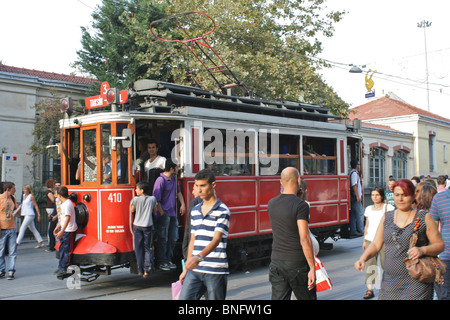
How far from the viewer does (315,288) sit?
4750 millimetres

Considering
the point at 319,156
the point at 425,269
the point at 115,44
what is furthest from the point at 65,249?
the point at 115,44

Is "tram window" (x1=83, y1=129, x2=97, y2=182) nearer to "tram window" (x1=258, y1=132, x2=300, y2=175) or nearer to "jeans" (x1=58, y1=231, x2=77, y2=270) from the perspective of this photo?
"jeans" (x1=58, y1=231, x2=77, y2=270)

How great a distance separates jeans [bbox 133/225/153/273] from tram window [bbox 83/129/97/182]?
50.1 inches

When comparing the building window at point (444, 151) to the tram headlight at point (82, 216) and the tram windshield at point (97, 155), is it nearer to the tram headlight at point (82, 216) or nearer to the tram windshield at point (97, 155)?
the tram windshield at point (97, 155)

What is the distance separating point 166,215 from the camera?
8.34 m

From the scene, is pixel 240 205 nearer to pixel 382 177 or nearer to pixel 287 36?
pixel 287 36

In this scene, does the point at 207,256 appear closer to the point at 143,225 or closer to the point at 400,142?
the point at 143,225

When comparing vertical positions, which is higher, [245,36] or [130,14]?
[130,14]

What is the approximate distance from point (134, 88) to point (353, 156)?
6479mm

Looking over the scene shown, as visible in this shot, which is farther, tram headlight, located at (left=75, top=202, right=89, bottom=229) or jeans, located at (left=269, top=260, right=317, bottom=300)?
tram headlight, located at (left=75, top=202, right=89, bottom=229)

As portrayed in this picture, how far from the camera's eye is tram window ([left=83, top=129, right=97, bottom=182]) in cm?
852

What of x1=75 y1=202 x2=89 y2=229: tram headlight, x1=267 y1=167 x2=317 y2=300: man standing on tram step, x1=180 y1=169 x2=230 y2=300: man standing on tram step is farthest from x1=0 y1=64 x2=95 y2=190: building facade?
x1=267 y1=167 x2=317 y2=300: man standing on tram step

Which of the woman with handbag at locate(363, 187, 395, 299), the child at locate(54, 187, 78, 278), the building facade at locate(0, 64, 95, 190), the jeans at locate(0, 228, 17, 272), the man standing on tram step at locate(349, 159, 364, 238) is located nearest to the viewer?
the woman with handbag at locate(363, 187, 395, 299)

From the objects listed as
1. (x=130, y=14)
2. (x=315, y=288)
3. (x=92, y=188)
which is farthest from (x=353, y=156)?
(x=130, y=14)
